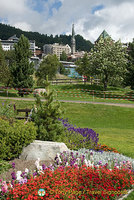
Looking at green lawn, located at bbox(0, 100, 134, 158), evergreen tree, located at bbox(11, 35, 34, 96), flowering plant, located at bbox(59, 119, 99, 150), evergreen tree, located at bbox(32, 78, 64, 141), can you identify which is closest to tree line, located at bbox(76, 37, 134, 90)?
evergreen tree, located at bbox(11, 35, 34, 96)

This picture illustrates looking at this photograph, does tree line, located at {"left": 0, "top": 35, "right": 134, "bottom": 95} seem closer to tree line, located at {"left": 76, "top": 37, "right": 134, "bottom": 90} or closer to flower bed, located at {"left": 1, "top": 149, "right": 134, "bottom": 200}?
tree line, located at {"left": 76, "top": 37, "right": 134, "bottom": 90}

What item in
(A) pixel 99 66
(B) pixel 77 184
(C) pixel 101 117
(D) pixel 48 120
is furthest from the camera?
(A) pixel 99 66

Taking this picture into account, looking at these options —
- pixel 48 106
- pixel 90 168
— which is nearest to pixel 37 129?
pixel 48 106

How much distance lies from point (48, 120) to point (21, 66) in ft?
78.4

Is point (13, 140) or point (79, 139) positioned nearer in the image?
Answer: point (13, 140)

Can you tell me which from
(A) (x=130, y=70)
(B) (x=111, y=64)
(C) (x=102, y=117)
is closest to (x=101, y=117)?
(C) (x=102, y=117)

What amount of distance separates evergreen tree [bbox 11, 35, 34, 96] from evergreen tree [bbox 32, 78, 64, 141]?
887 inches

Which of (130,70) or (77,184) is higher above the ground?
(130,70)

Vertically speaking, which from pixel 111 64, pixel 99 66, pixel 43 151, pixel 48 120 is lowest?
pixel 43 151

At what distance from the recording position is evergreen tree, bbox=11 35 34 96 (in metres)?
30.1

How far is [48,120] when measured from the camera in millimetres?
7973

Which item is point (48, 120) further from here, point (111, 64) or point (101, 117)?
point (111, 64)

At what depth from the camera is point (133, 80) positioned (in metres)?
37.5

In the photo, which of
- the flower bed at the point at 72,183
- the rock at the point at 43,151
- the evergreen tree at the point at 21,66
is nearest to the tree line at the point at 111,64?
the evergreen tree at the point at 21,66
